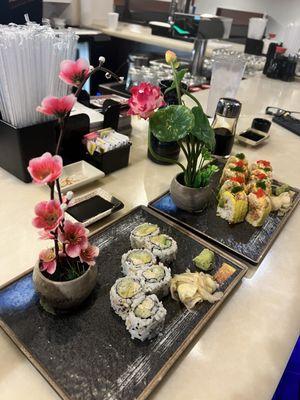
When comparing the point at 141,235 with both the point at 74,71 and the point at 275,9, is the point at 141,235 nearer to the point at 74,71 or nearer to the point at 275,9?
the point at 74,71

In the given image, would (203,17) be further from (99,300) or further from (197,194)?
(99,300)

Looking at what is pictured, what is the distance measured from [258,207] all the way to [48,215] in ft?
2.03

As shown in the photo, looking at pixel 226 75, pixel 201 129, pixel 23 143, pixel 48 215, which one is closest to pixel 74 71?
pixel 48 215

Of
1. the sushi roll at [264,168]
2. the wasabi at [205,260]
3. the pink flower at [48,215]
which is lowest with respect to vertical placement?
the wasabi at [205,260]

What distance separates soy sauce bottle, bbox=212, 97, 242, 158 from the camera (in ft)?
3.96

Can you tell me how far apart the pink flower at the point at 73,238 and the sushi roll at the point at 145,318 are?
15 centimetres

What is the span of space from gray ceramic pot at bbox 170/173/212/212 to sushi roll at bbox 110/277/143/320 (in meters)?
0.34

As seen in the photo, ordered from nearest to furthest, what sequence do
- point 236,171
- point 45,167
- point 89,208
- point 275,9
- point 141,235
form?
point 45,167 < point 141,235 < point 89,208 < point 236,171 < point 275,9

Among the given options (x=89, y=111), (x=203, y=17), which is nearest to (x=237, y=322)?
(x=89, y=111)

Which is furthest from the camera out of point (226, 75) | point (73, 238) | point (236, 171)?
point (226, 75)

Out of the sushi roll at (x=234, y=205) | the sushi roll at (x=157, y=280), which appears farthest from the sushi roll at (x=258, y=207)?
the sushi roll at (x=157, y=280)

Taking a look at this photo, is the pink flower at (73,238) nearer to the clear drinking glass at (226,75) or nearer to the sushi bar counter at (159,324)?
the sushi bar counter at (159,324)

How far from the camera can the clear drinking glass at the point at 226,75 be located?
1.58m

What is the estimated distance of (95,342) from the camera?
0.56 meters
